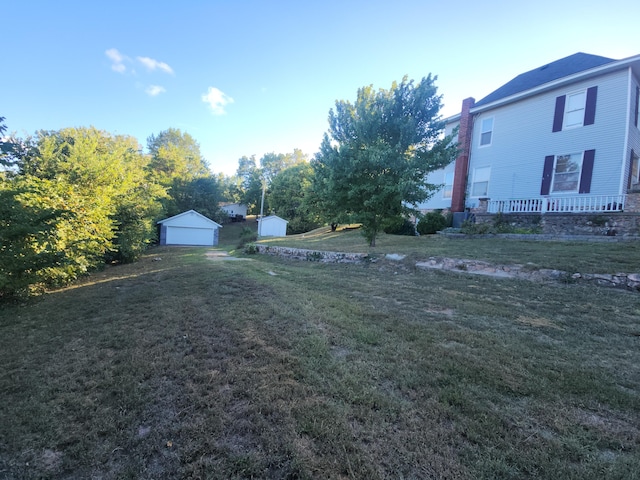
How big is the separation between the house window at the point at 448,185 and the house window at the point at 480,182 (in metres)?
1.11

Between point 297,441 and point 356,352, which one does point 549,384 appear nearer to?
point 356,352

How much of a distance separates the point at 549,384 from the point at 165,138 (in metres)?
51.1

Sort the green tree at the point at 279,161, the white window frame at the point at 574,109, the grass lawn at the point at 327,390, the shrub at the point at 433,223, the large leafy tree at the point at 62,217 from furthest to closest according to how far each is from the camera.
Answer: the green tree at the point at 279,161
the shrub at the point at 433,223
the white window frame at the point at 574,109
the large leafy tree at the point at 62,217
the grass lawn at the point at 327,390

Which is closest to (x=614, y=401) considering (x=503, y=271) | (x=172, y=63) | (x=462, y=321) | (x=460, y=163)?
(x=462, y=321)

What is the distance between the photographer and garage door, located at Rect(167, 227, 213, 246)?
994 inches

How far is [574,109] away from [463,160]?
4335mm

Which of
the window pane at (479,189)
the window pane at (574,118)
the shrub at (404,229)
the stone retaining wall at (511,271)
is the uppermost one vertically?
the window pane at (574,118)

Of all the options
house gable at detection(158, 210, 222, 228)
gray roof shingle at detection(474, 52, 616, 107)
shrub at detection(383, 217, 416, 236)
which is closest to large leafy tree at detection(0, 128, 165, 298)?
house gable at detection(158, 210, 222, 228)

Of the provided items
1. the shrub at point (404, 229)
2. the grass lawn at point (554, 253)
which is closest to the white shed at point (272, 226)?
the shrub at point (404, 229)

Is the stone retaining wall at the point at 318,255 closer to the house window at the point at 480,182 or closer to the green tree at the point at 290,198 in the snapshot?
the house window at the point at 480,182

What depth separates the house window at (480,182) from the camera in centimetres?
1388

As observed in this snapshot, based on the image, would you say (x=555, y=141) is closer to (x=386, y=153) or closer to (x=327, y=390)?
(x=386, y=153)

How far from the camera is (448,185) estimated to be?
15250 mm

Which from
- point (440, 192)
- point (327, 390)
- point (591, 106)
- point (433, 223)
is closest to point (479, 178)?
point (440, 192)
